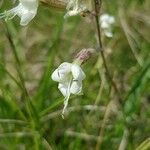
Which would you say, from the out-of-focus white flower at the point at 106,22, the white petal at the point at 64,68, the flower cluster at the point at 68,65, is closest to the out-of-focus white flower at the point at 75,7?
the flower cluster at the point at 68,65

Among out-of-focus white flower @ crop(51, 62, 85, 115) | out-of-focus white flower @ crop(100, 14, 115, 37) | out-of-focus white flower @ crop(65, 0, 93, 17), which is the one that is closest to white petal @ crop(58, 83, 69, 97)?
out-of-focus white flower @ crop(51, 62, 85, 115)

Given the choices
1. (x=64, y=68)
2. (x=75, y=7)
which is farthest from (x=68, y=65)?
(x=75, y=7)

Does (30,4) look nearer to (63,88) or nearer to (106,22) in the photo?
(63,88)

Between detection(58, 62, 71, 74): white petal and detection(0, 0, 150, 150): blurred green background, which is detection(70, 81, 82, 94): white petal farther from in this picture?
detection(0, 0, 150, 150): blurred green background

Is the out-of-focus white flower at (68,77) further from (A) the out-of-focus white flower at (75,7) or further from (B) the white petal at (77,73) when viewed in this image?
(A) the out-of-focus white flower at (75,7)

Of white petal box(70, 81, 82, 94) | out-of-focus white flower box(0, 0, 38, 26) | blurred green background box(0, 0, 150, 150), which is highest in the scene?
out-of-focus white flower box(0, 0, 38, 26)

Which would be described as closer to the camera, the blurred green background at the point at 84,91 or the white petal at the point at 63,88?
the white petal at the point at 63,88
